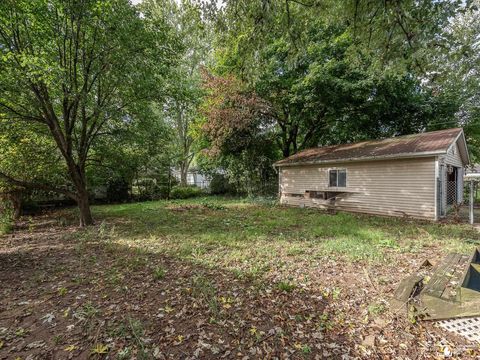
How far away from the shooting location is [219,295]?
129 inches

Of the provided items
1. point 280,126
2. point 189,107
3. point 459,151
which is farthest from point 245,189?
point 459,151

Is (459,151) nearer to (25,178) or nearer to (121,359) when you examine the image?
(121,359)

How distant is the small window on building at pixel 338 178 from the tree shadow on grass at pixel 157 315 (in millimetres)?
8356

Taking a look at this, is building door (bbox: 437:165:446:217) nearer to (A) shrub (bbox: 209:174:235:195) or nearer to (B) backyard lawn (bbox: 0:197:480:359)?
(B) backyard lawn (bbox: 0:197:480:359)

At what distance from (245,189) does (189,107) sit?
8087 millimetres

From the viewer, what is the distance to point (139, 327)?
8.52ft

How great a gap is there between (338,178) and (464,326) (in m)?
8.77

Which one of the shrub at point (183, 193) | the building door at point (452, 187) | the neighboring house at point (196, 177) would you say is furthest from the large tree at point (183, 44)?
the building door at point (452, 187)

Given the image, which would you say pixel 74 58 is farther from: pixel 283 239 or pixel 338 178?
pixel 338 178

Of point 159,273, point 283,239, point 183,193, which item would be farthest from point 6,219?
point 183,193

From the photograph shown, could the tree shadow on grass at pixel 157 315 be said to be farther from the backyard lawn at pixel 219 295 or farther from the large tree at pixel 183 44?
the large tree at pixel 183 44

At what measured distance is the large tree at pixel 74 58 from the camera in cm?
553

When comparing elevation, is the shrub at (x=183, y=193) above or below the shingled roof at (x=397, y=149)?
below

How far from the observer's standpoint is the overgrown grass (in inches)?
183
